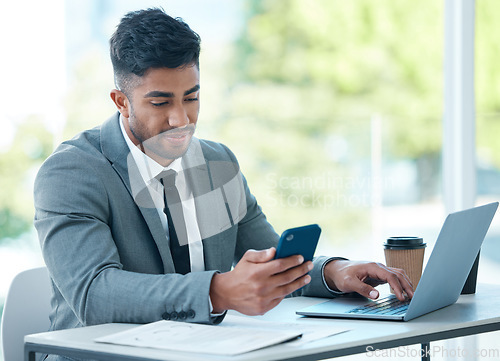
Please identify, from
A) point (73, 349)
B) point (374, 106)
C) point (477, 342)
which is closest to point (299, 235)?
point (73, 349)

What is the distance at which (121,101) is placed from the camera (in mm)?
1698

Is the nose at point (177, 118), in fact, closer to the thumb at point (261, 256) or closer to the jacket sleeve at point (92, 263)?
the jacket sleeve at point (92, 263)

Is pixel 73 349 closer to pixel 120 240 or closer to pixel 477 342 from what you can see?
pixel 120 240

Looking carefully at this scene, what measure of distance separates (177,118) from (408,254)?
0.62 meters

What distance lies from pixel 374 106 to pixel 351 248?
1915 mm

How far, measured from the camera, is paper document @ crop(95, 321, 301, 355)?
3.45 feet

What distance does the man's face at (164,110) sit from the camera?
161 centimetres

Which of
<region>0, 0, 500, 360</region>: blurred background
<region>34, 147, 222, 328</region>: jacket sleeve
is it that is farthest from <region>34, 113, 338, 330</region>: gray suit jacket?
<region>0, 0, 500, 360</region>: blurred background

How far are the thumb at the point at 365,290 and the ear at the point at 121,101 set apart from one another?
0.70 meters

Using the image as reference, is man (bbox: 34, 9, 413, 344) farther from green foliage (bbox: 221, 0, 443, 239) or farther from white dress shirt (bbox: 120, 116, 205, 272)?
A: green foliage (bbox: 221, 0, 443, 239)

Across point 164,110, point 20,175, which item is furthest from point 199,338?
point 20,175

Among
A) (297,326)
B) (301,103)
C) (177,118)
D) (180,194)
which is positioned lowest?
(297,326)

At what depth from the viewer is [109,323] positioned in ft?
4.37

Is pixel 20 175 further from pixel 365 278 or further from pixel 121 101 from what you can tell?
→ pixel 365 278
